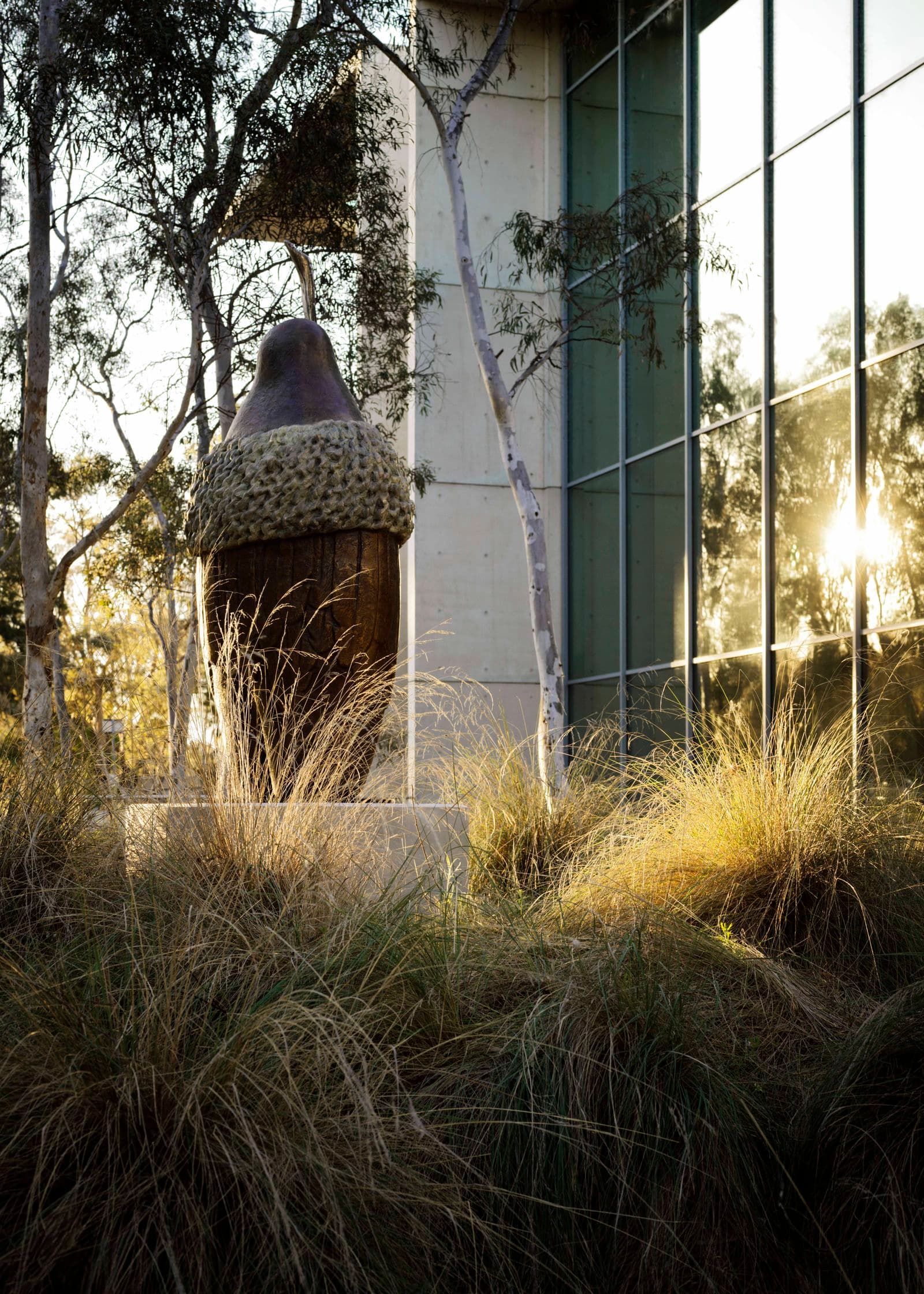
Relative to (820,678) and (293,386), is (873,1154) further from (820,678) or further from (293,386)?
(820,678)

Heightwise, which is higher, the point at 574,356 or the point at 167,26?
the point at 167,26

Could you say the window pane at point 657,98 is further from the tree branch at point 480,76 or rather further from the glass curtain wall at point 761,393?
the tree branch at point 480,76

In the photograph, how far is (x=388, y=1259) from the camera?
2367 mm

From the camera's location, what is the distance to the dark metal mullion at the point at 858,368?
8.77m

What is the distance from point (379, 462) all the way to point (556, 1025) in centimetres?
270

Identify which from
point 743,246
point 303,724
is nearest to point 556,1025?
point 303,724

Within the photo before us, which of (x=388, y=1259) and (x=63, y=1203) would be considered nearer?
(x=63, y=1203)

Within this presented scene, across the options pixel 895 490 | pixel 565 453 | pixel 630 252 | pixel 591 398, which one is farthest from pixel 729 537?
pixel 565 453

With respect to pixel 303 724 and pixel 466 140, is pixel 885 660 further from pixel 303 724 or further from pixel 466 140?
pixel 466 140

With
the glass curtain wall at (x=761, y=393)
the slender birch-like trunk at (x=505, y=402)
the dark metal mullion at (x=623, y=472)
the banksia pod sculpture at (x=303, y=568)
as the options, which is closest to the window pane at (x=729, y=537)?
the glass curtain wall at (x=761, y=393)

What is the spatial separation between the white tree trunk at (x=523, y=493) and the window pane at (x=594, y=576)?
3810 millimetres

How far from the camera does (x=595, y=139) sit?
1311cm

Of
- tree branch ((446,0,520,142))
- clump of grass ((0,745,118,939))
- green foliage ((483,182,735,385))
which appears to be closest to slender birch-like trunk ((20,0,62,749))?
tree branch ((446,0,520,142))

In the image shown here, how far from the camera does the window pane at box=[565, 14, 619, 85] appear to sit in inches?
496
